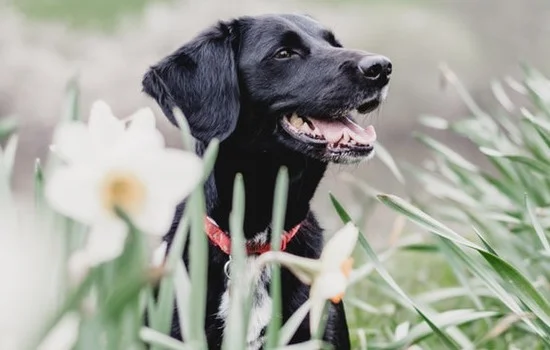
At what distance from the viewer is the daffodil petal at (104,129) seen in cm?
96

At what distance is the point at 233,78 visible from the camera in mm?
2971

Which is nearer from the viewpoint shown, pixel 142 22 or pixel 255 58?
pixel 255 58

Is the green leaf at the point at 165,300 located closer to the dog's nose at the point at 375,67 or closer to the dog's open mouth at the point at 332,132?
the dog's open mouth at the point at 332,132

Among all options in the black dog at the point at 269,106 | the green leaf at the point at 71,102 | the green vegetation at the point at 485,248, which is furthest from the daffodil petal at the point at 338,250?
the black dog at the point at 269,106

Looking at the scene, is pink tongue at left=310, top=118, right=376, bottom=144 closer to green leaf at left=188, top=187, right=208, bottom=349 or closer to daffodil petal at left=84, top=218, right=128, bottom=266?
green leaf at left=188, top=187, right=208, bottom=349

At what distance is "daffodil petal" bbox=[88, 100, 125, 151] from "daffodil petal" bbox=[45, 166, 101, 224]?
5 cm

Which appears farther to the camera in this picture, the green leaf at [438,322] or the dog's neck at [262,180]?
the dog's neck at [262,180]

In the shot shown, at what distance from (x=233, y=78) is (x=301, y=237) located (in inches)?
21.3

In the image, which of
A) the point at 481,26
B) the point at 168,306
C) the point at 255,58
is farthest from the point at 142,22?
the point at 168,306

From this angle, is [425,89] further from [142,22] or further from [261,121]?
[261,121]

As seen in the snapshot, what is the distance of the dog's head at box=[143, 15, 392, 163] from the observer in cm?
286

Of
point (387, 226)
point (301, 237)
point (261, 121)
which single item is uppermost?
point (261, 121)

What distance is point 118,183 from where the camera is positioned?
0.90 metres

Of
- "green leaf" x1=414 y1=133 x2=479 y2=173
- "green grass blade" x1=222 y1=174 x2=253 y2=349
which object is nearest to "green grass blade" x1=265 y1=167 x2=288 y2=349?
"green grass blade" x1=222 y1=174 x2=253 y2=349
